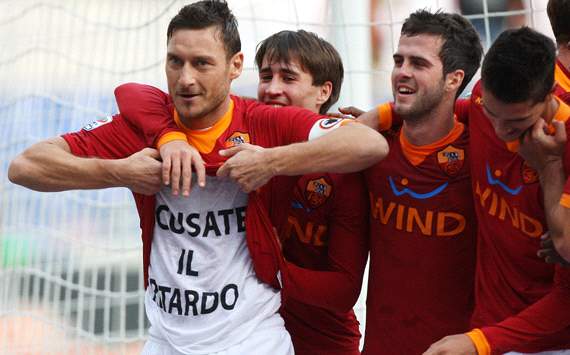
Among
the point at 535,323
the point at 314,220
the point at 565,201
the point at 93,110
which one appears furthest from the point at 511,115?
the point at 93,110

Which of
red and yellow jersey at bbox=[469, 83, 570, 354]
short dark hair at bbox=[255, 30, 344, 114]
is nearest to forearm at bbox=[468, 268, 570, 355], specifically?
red and yellow jersey at bbox=[469, 83, 570, 354]

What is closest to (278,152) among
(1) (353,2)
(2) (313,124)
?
(2) (313,124)

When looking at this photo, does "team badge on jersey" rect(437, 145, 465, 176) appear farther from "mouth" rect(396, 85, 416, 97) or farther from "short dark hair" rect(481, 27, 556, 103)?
"short dark hair" rect(481, 27, 556, 103)

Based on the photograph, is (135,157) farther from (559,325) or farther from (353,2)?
(353,2)

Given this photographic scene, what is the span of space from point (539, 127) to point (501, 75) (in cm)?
19

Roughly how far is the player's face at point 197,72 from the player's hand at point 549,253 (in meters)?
1.15

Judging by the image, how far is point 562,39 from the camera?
335 cm

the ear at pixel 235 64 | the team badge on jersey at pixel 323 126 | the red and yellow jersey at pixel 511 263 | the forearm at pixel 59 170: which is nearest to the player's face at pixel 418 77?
the red and yellow jersey at pixel 511 263

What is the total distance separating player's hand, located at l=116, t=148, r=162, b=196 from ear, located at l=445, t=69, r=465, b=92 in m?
1.15

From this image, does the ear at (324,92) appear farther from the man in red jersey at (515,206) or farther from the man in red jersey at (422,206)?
the man in red jersey at (515,206)

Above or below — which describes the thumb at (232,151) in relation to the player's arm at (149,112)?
below

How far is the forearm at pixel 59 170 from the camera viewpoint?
3.22 m

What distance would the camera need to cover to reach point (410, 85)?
3594 mm

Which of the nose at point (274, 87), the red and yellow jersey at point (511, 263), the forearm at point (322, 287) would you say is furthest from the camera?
the nose at point (274, 87)
